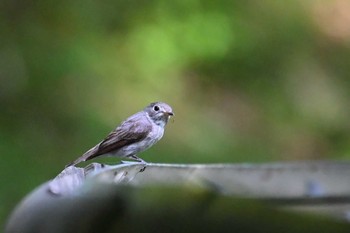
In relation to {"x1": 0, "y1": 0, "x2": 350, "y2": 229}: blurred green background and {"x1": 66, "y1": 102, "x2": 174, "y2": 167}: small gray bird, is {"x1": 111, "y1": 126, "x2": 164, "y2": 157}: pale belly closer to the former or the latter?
{"x1": 66, "y1": 102, "x2": 174, "y2": 167}: small gray bird

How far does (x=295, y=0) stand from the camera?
15.7ft

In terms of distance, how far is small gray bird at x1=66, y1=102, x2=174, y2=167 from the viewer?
1.68 metres

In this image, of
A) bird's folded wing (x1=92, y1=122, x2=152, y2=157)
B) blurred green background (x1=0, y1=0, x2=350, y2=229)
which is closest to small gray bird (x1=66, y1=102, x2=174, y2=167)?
bird's folded wing (x1=92, y1=122, x2=152, y2=157)

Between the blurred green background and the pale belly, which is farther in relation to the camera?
the blurred green background

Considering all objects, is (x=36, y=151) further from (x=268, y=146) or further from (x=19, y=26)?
(x=268, y=146)

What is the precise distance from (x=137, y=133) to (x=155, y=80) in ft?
7.74

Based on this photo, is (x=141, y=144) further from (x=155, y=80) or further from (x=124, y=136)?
(x=155, y=80)

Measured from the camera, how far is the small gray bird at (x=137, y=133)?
Result: 168cm

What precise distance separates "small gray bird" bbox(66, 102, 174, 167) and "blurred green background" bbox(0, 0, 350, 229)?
1469mm

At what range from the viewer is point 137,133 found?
1774 mm

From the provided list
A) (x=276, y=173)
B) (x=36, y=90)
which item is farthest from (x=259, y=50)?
(x=276, y=173)

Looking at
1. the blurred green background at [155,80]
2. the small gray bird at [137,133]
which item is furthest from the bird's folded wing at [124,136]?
the blurred green background at [155,80]

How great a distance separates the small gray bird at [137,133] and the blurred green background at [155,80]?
57.8 inches

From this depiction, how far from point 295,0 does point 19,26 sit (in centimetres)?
169
